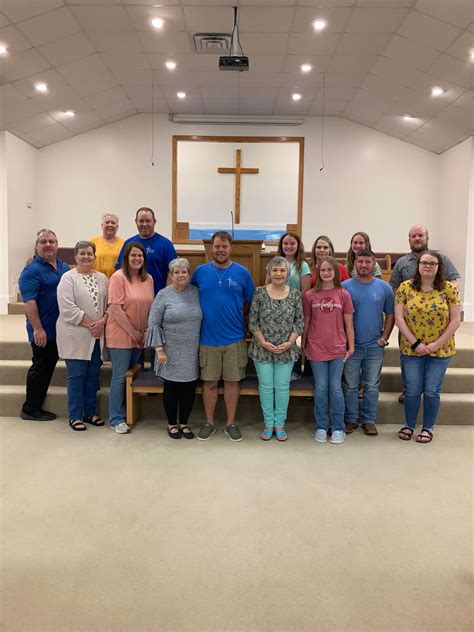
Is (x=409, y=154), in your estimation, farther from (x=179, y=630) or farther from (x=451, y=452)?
(x=179, y=630)

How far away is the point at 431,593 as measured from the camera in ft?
6.44

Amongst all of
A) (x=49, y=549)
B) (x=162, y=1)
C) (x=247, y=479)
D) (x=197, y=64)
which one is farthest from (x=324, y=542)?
(x=197, y=64)

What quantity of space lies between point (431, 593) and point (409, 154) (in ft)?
26.7

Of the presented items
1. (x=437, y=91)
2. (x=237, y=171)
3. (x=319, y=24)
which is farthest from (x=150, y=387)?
(x=237, y=171)

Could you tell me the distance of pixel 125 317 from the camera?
12.0 feet

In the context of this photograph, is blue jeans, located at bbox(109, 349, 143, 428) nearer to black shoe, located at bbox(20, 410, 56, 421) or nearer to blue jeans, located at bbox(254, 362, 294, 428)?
black shoe, located at bbox(20, 410, 56, 421)

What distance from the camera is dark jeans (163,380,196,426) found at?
360 cm

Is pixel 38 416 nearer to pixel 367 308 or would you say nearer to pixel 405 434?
pixel 367 308

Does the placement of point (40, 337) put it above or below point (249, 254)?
below

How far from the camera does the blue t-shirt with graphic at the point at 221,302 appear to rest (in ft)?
11.7

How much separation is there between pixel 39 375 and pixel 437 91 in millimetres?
5962

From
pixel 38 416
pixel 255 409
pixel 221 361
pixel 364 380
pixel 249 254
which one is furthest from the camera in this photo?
pixel 249 254

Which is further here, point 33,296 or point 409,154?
point 409,154

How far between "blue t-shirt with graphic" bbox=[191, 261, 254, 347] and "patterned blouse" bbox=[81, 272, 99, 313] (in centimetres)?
78
